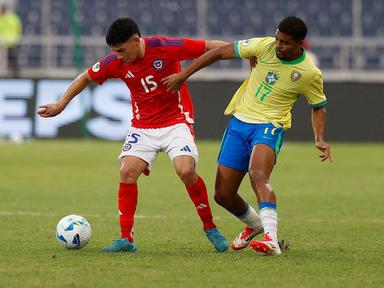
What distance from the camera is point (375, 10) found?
27891 millimetres

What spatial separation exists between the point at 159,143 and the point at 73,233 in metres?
1.04

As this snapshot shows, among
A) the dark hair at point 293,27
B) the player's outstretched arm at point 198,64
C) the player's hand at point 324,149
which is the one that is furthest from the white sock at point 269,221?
the dark hair at point 293,27

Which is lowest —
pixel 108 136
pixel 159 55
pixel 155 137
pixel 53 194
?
pixel 108 136

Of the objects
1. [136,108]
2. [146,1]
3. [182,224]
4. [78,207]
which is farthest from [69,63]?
[136,108]

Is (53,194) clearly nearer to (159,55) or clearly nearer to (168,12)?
(159,55)

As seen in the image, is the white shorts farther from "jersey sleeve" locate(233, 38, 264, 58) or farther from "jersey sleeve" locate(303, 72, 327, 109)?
"jersey sleeve" locate(303, 72, 327, 109)

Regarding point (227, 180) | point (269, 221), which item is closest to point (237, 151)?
point (227, 180)

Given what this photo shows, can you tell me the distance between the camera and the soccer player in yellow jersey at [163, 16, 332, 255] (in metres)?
8.26

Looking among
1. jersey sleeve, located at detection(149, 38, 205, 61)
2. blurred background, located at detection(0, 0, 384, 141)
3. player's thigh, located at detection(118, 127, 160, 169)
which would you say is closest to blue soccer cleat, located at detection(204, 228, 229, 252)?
player's thigh, located at detection(118, 127, 160, 169)

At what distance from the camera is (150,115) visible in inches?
344

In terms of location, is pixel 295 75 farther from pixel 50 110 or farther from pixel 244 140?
pixel 50 110

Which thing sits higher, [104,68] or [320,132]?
[104,68]

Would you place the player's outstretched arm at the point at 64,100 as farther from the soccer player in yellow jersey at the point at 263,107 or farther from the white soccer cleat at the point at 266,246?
the white soccer cleat at the point at 266,246

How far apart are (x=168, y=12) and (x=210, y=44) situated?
19.0 m
